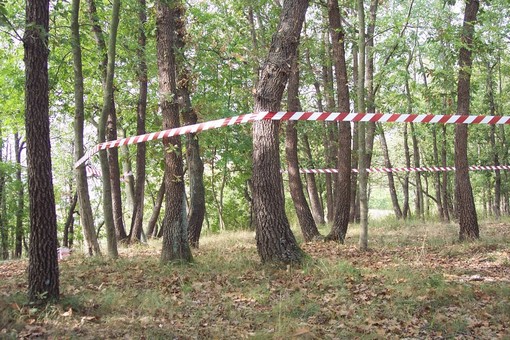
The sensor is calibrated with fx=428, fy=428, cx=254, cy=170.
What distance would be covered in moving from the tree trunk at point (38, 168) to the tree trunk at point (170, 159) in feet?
9.39

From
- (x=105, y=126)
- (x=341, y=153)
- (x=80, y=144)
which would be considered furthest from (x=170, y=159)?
(x=341, y=153)

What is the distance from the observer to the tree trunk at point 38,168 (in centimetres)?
509

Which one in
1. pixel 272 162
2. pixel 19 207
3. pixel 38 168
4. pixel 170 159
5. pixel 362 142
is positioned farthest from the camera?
pixel 19 207

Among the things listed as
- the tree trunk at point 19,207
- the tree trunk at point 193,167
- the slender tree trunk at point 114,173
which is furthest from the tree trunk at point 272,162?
the tree trunk at point 19,207

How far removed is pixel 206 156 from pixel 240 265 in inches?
455

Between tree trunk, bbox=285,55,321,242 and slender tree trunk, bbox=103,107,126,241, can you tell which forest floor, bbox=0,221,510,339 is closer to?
tree trunk, bbox=285,55,321,242

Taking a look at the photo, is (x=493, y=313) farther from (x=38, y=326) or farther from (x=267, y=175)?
(x=38, y=326)

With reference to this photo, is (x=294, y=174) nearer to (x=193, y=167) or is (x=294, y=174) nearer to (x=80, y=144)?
(x=193, y=167)

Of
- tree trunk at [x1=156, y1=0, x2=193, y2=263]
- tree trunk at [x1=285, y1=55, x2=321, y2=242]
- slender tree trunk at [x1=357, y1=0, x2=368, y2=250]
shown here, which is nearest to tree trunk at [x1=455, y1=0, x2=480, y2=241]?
slender tree trunk at [x1=357, y1=0, x2=368, y2=250]

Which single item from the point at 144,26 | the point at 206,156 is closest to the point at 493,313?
the point at 144,26

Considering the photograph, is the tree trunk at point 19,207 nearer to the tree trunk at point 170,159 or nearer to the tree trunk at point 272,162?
the tree trunk at point 170,159

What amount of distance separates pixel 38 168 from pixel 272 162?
11.7 feet

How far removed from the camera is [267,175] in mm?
7133

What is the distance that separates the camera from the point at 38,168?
5102 mm
